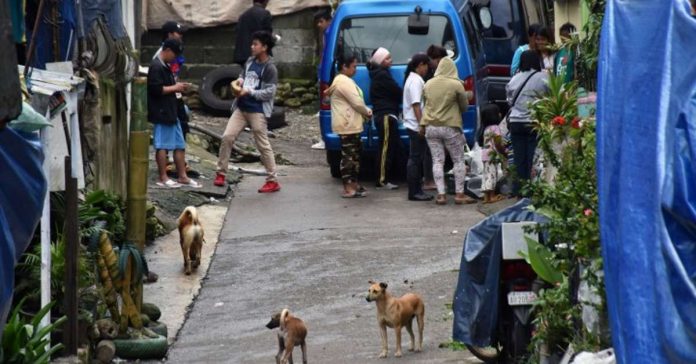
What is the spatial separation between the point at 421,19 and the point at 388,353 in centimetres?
857

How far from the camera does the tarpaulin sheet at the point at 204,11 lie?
908 inches

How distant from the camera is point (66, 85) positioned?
9367 mm

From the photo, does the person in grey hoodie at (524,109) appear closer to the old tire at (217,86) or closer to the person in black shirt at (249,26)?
the person in black shirt at (249,26)

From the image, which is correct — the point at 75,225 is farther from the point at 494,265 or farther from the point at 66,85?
the point at 494,265

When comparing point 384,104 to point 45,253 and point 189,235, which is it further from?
point 45,253

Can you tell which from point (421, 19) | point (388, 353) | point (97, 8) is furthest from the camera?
point (421, 19)

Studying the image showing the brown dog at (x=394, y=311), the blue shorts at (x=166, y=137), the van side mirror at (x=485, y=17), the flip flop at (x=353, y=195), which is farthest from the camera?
the van side mirror at (x=485, y=17)

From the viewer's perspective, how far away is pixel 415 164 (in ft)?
53.1

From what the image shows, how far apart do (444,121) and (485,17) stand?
23.7 feet

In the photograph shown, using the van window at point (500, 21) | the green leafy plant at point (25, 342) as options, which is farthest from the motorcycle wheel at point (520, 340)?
the van window at point (500, 21)

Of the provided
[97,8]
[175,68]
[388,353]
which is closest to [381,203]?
[175,68]

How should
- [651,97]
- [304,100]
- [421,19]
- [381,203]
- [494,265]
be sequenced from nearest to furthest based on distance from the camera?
[651,97]
[494,265]
[381,203]
[421,19]
[304,100]

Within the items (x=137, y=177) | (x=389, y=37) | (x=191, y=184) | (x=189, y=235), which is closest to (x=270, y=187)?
(x=191, y=184)

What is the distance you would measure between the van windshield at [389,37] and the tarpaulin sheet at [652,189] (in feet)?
35.6
